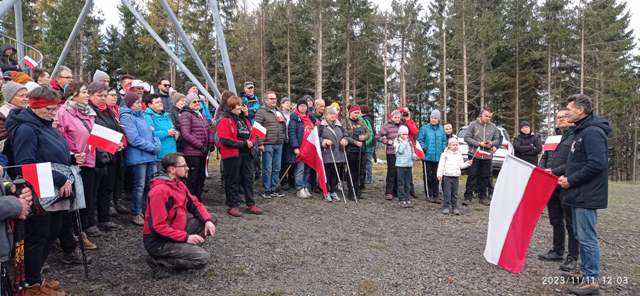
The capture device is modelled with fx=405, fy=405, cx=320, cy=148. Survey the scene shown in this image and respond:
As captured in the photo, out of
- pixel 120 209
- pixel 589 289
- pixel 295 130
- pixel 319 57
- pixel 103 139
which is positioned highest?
pixel 319 57

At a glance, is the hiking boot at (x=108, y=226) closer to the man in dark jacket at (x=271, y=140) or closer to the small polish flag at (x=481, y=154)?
the man in dark jacket at (x=271, y=140)

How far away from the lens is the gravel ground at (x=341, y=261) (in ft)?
14.3

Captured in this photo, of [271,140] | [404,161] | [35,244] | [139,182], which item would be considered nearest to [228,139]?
[139,182]

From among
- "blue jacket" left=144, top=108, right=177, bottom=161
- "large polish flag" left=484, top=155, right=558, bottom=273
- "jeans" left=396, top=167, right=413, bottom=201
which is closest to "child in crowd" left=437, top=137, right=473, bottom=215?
"jeans" left=396, top=167, right=413, bottom=201

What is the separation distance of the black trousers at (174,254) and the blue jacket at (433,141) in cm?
608

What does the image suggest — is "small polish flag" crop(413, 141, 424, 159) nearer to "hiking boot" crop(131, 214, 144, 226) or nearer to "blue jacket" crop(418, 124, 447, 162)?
"blue jacket" crop(418, 124, 447, 162)

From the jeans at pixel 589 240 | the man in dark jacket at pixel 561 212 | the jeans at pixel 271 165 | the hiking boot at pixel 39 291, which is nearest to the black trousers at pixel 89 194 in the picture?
the hiking boot at pixel 39 291

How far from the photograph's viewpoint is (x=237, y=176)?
6.90 m

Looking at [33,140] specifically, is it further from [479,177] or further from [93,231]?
[479,177]

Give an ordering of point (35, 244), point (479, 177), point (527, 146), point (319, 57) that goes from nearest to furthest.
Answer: point (35, 244) < point (479, 177) < point (527, 146) < point (319, 57)

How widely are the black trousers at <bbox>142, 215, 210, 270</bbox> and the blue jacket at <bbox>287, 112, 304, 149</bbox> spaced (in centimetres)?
460

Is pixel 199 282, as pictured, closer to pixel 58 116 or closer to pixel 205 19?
pixel 58 116

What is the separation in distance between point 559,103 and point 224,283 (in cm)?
3420

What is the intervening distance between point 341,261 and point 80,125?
3611mm
